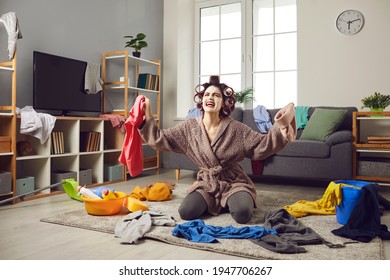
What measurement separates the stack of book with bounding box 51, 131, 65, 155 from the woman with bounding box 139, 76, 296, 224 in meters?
1.37

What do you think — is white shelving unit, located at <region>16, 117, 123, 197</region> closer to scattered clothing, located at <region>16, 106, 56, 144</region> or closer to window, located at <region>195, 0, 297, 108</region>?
scattered clothing, located at <region>16, 106, 56, 144</region>

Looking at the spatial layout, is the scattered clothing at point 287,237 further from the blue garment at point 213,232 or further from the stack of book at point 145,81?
the stack of book at point 145,81

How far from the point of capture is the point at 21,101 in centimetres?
357

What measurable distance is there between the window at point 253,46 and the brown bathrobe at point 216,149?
278cm

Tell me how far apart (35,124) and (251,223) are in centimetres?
195

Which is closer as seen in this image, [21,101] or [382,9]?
[21,101]

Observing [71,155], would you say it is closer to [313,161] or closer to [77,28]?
[77,28]

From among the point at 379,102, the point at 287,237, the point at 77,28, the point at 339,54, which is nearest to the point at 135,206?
the point at 287,237

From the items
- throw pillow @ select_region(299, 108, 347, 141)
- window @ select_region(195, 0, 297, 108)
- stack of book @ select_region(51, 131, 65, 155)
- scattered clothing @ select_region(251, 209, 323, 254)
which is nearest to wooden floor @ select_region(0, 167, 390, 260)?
scattered clothing @ select_region(251, 209, 323, 254)

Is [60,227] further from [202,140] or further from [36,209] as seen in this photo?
[202,140]

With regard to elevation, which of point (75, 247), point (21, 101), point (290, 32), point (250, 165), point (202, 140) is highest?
point (290, 32)

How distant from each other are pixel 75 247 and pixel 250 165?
7.92ft

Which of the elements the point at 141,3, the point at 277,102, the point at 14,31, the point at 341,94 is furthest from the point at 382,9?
the point at 14,31

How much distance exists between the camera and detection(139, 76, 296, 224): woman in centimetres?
251
